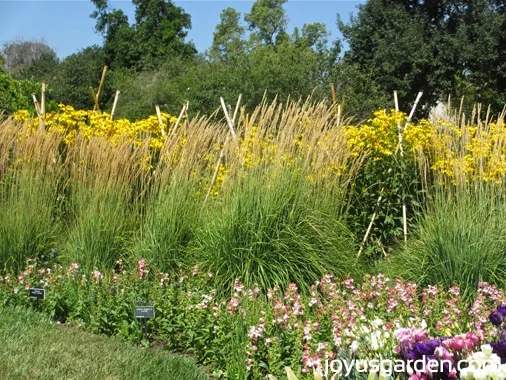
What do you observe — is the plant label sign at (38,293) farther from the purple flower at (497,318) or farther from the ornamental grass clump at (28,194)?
the purple flower at (497,318)

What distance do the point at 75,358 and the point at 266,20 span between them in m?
43.5

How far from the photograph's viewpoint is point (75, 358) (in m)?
4.13

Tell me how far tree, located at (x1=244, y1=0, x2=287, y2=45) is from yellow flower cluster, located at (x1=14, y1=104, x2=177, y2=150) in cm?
3866

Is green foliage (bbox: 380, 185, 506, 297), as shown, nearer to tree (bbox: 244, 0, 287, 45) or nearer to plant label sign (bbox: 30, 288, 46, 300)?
plant label sign (bbox: 30, 288, 46, 300)

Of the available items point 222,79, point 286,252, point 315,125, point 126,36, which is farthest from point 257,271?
point 126,36

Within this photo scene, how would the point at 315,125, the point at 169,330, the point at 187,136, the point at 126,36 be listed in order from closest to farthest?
the point at 169,330
the point at 315,125
the point at 187,136
the point at 126,36

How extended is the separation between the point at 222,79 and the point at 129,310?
1057 cm

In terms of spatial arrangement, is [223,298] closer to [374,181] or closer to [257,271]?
[257,271]

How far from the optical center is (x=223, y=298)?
476 cm

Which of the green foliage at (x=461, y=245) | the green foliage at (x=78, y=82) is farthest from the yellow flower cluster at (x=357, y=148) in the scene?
the green foliage at (x=78, y=82)

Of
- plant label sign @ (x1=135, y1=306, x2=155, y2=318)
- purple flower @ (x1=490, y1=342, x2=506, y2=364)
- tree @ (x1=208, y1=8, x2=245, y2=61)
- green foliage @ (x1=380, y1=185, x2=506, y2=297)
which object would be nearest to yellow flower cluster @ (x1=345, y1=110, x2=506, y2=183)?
green foliage @ (x1=380, y1=185, x2=506, y2=297)

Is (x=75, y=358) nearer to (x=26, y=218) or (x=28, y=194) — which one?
(x=26, y=218)

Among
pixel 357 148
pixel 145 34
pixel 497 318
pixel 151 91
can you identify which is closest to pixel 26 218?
pixel 357 148

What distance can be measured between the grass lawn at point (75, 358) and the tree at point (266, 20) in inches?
1658
